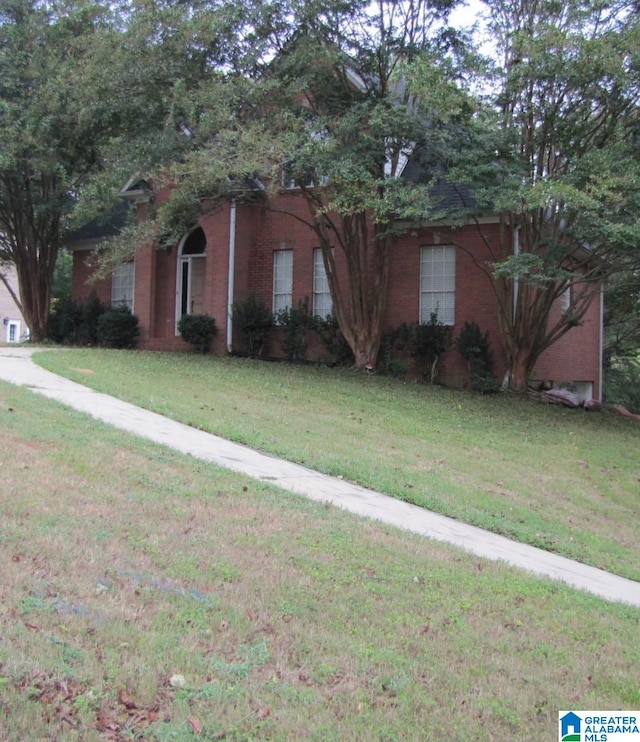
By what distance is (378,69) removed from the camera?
56.7ft

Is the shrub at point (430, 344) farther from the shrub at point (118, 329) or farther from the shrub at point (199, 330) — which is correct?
the shrub at point (118, 329)

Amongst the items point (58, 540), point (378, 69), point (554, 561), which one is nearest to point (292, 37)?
point (378, 69)

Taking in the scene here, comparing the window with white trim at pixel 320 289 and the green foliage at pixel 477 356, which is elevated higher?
the window with white trim at pixel 320 289

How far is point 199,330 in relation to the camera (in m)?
21.7

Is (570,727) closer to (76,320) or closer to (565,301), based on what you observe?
(565,301)

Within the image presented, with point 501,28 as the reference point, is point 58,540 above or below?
below

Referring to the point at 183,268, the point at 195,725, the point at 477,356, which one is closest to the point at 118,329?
the point at 183,268

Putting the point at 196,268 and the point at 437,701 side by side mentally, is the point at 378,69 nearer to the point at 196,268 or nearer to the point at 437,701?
the point at 196,268

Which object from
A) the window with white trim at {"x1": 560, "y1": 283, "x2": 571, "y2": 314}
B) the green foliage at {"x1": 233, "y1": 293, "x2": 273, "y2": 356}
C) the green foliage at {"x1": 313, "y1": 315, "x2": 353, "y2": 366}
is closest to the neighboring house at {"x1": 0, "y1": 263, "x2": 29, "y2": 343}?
the green foliage at {"x1": 233, "y1": 293, "x2": 273, "y2": 356}

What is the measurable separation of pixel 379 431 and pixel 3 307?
36628mm

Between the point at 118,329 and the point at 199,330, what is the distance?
10.4ft

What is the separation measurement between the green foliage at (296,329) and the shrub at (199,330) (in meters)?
2.12

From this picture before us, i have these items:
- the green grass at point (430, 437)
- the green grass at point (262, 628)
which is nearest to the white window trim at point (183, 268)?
the green grass at point (430, 437)

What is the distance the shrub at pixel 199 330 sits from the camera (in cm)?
2170
